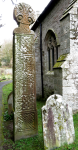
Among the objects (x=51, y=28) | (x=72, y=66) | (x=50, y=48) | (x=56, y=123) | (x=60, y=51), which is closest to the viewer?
(x=56, y=123)

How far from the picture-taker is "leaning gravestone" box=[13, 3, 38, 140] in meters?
3.45

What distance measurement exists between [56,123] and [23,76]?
140 centimetres

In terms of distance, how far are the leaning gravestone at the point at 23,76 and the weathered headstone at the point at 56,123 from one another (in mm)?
814

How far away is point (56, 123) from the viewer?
2.83 m

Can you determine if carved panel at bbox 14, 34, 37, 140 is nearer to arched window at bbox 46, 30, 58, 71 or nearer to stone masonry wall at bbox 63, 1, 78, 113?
stone masonry wall at bbox 63, 1, 78, 113

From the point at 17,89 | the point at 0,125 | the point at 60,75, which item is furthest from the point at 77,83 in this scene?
the point at 0,125

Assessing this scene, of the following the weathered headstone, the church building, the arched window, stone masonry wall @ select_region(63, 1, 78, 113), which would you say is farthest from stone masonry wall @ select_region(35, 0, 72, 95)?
the weathered headstone

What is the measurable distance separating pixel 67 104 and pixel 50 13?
22.8 feet

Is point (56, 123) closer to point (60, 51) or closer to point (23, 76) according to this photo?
point (23, 76)

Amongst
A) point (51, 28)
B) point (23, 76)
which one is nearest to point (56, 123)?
point (23, 76)

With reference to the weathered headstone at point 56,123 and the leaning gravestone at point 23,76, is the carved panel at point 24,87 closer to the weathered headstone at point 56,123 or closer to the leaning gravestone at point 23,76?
the leaning gravestone at point 23,76

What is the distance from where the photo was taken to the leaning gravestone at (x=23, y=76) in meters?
3.45

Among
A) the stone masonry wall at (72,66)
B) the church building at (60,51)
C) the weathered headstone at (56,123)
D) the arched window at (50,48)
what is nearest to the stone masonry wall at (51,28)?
the church building at (60,51)

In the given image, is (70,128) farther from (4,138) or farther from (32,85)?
(4,138)
